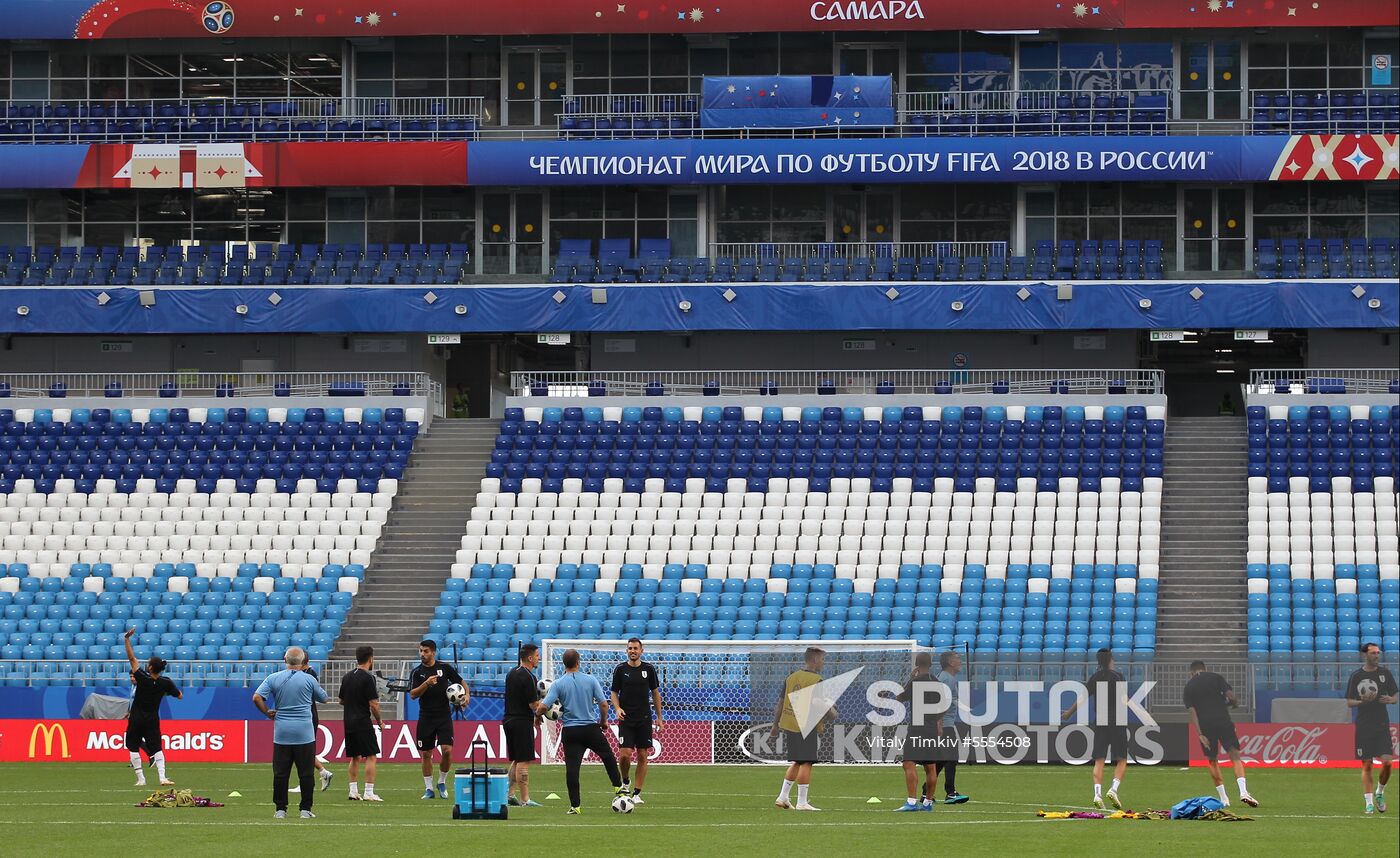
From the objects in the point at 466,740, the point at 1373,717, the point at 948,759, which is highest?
the point at 1373,717

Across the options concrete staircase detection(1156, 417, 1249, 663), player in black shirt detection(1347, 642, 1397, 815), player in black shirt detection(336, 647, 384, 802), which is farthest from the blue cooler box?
concrete staircase detection(1156, 417, 1249, 663)

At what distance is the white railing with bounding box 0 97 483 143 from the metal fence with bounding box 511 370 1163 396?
21.5 feet

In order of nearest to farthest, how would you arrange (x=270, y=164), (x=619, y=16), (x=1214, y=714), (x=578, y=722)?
(x=578, y=722), (x=1214, y=714), (x=619, y=16), (x=270, y=164)

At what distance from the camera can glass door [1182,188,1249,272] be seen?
4906 cm

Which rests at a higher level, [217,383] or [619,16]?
[619,16]

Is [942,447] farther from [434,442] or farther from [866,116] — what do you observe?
[434,442]

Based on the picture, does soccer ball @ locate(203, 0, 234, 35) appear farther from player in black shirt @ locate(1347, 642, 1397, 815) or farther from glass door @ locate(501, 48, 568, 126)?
player in black shirt @ locate(1347, 642, 1397, 815)

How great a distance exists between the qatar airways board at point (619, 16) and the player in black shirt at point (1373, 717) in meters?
26.9

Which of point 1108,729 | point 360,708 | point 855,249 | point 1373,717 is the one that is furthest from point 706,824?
point 855,249

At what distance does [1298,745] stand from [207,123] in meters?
30.3

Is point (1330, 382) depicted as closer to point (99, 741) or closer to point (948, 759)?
point (948, 759)

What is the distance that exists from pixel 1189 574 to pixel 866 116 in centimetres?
1373

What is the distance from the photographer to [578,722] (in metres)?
21.9

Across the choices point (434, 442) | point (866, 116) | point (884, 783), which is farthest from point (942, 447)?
point (884, 783)
